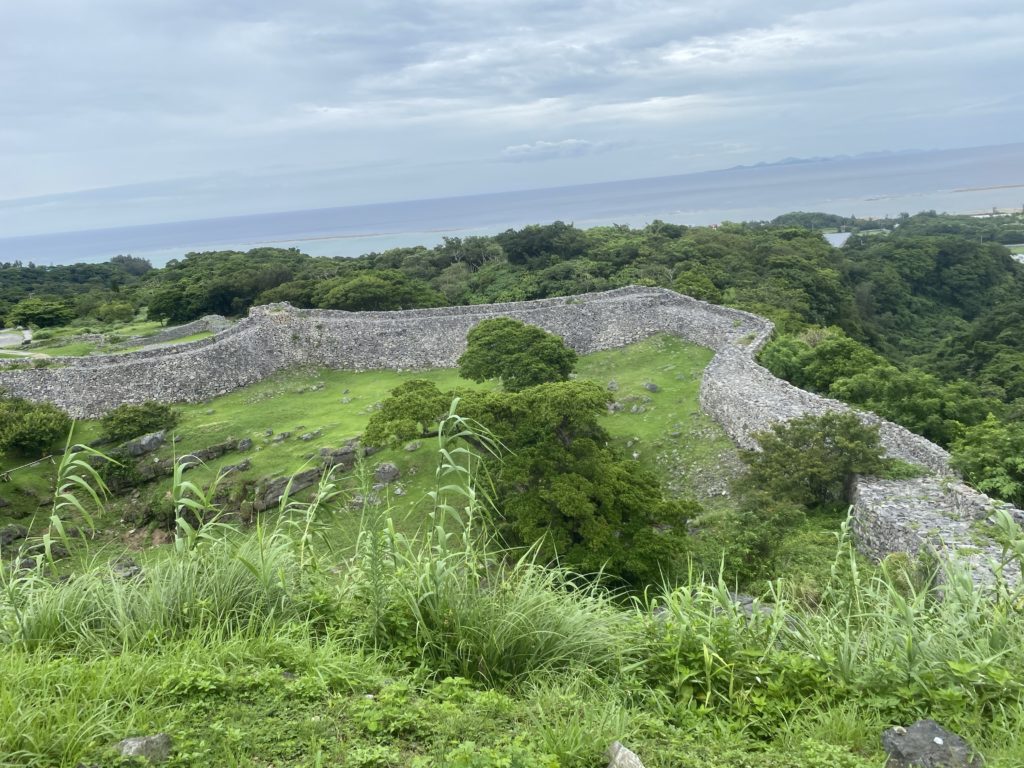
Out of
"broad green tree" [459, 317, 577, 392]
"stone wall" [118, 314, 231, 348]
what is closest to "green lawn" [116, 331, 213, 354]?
"stone wall" [118, 314, 231, 348]

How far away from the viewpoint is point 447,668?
357 cm

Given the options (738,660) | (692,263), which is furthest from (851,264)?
(738,660)

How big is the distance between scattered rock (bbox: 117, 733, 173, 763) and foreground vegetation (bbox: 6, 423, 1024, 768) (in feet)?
0.20

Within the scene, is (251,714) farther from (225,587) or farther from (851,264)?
(851,264)

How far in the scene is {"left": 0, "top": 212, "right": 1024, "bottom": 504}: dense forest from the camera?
14.0 m

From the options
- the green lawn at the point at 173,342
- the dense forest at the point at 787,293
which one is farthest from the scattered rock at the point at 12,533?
the dense forest at the point at 787,293

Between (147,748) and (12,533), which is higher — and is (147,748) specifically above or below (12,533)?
above

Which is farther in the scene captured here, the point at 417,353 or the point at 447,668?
the point at 417,353

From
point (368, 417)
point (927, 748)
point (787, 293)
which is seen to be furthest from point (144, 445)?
point (787, 293)

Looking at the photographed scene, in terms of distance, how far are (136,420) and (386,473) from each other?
9794 mm

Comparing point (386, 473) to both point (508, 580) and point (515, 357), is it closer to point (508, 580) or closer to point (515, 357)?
point (515, 357)

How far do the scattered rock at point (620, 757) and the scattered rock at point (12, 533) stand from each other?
1673 cm

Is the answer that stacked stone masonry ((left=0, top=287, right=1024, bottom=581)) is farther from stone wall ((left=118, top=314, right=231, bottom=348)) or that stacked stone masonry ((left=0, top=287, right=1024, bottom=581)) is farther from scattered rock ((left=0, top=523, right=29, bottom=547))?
scattered rock ((left=0, top=523, right=29, bottom=547))

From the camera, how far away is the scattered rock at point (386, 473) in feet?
Answer: 51.9
